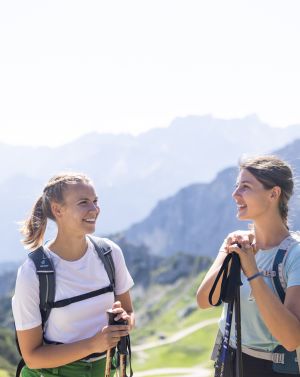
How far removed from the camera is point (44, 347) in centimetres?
646

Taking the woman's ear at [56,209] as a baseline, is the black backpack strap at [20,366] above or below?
below

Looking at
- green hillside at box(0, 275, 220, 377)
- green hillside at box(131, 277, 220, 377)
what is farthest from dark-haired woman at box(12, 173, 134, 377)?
green hillside at box(131, 277, 220, 377)

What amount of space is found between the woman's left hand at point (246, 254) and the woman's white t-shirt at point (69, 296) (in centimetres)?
187

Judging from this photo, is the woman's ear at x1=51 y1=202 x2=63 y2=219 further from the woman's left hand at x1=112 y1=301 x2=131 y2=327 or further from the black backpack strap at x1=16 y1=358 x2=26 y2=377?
the black backpack strap at x1=16 y1=358 x2=26 y2=377

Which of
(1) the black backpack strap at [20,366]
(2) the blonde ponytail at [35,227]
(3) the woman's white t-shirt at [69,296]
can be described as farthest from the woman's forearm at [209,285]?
(1) the black backpack strap at [20,366]

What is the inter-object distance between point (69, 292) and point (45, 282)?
37cm

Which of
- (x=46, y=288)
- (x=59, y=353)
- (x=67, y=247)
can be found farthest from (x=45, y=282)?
(x=59, y=353)

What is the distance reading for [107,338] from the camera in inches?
250

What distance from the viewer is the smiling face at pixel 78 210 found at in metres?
6.96

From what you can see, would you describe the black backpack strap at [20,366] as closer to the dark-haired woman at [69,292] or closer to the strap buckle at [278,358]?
the dark-haired woman at [69,292]

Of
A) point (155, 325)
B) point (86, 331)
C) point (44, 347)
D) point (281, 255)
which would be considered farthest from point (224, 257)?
point (155, 325)

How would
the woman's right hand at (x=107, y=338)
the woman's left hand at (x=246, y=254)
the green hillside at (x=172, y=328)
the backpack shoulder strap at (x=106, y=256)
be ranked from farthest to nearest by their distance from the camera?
the green hillside at (x=172, y=328) → the backpack shoulder strap at (x=106, y=256) → the woman's right hand at (x=107, y=338) → the woman's left hand at (x=246, y=254)

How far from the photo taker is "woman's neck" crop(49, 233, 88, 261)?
7.02 meters

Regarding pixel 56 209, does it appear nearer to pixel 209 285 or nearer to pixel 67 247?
pixel 67 247
